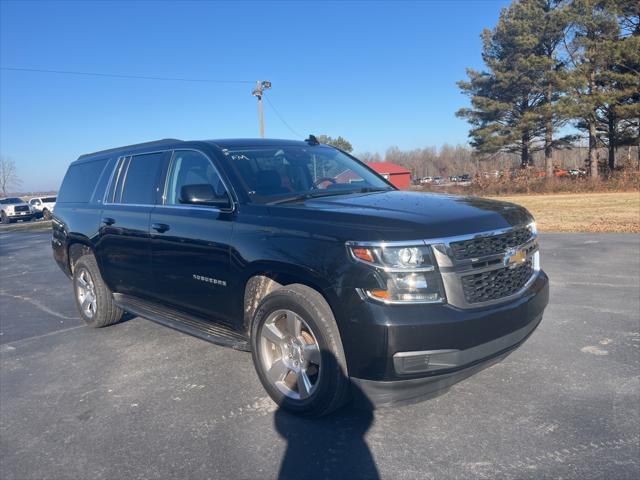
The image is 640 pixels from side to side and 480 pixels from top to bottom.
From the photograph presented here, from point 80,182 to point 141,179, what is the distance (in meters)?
1.71

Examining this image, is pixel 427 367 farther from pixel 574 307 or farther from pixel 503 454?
pixel 574 307

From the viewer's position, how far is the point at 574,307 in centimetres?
581

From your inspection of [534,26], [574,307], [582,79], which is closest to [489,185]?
[582,79]

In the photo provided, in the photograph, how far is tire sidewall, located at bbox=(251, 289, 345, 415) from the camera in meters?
3.07

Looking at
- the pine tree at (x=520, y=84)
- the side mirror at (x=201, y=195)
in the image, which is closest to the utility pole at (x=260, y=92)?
the pine tree at (x=520, y=84)

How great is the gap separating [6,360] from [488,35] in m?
43.1

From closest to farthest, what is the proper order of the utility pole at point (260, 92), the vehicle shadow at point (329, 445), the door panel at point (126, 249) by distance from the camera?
1. the vehicle shadow at point (329, 445)
2. the door panel at point (126, 249)
3. the utility pole at point (260, 92)

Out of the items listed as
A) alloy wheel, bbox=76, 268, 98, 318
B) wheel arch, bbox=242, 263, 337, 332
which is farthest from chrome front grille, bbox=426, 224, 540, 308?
alloy wheel, bbox=76, 268, 98, 318

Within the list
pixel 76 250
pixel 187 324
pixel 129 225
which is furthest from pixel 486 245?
pixel 76 250

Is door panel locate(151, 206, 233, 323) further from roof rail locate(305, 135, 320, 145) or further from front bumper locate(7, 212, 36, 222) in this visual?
front bumper locate(7, 212, 36, 222)

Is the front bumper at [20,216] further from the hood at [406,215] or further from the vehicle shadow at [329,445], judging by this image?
the vehicle shadow at [329,445]

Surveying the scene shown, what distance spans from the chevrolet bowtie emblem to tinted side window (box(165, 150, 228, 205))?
7.21ft

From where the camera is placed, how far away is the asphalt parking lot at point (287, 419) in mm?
2852

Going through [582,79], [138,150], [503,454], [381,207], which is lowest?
[503,454]
